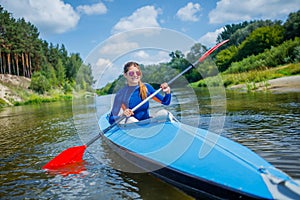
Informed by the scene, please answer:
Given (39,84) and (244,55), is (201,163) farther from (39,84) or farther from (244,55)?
(244,55)

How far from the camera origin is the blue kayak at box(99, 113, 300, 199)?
231 centimetres

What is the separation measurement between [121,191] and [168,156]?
0.73 m

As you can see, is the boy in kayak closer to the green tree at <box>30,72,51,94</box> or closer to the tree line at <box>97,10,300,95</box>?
the tree line at <box>97,10,300,95</box>

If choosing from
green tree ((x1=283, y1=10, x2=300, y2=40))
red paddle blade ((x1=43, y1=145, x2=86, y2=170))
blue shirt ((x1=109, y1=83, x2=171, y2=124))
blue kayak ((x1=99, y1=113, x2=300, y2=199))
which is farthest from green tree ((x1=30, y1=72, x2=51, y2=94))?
blue kayak ((x1=99, y1=113, x2=300, y2=199))

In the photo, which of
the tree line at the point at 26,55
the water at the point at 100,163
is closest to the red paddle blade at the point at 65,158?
the water at the point at 100,163

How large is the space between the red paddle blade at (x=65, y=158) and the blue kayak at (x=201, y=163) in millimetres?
871

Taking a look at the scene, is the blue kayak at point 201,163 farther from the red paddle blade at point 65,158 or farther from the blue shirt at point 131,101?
the red paddle blade at point 65,158

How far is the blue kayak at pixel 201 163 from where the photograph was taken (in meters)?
2.31

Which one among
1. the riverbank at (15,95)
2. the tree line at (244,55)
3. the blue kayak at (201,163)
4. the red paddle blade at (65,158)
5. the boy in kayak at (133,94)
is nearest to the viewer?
the blue kayak at (201,163)

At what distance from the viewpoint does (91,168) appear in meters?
4.39

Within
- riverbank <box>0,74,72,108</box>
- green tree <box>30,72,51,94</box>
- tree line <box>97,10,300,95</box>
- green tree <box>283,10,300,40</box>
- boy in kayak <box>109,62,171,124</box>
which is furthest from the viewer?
green tree <box>30,72,51,94</box>

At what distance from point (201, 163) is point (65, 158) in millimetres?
2719

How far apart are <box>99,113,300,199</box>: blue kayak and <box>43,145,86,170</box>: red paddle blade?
871 millimetres

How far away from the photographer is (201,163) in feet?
9.20
